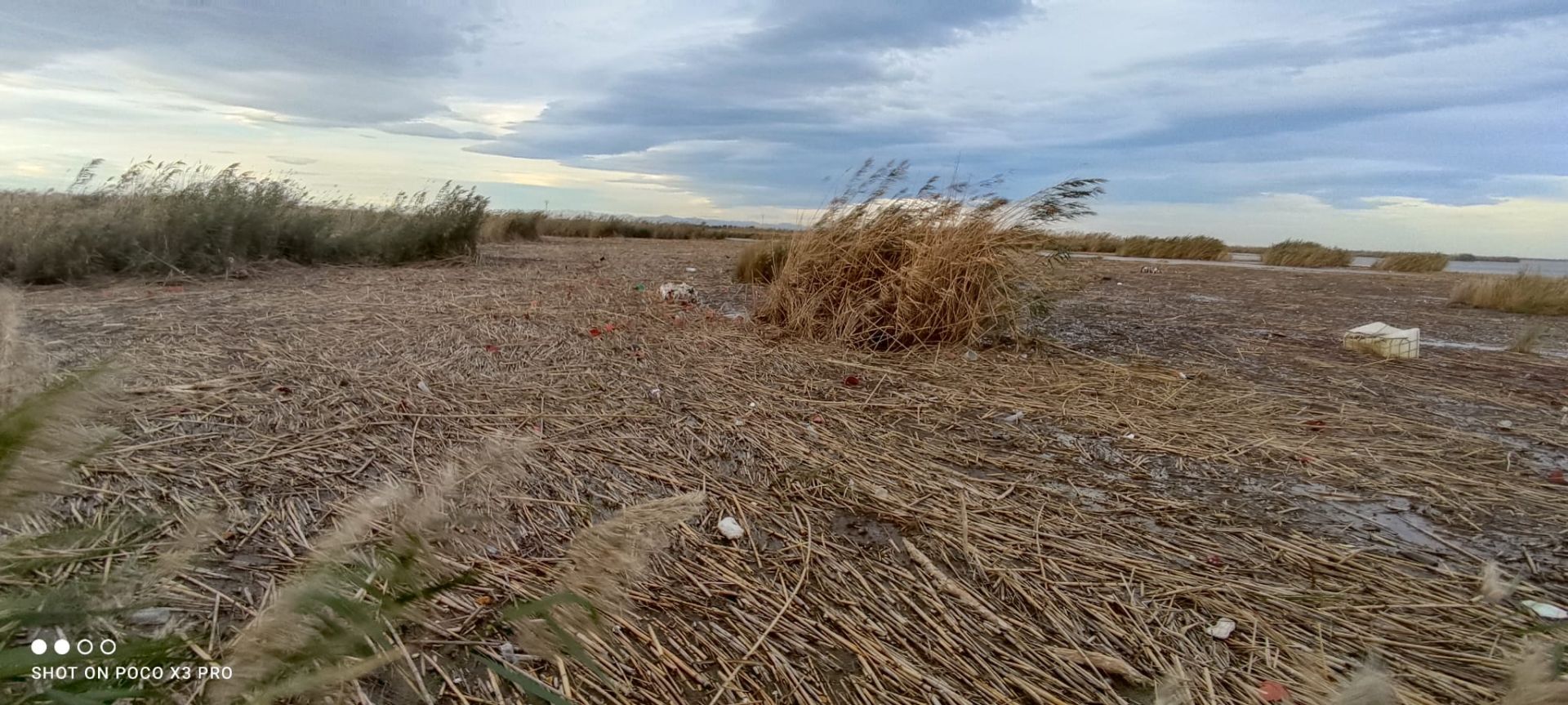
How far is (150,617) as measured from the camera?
4.33 feet

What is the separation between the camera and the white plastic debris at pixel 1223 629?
1.56 meters

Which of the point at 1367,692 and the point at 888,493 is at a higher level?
the point at 1367,692

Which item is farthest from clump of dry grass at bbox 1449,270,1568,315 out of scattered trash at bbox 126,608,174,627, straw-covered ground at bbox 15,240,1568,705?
scattered trash at bbox 126,608,174,627

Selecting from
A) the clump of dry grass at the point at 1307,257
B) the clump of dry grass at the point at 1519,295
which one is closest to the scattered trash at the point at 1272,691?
the clump of dry grass at the point at 1519,295

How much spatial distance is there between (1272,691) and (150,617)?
206cm

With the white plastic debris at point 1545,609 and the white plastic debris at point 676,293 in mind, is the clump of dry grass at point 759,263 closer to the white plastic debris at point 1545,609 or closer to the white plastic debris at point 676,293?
the white plastic debris at point 676,293

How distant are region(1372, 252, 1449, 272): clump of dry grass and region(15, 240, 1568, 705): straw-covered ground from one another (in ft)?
59.5

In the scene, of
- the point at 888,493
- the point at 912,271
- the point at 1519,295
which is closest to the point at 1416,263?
the point at 1519,295

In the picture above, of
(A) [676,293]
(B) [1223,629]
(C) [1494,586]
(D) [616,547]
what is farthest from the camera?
(A) [676,293]

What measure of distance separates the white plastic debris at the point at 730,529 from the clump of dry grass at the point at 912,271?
2.45 m

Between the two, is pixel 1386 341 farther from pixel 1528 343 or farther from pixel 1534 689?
pixel 1534 689

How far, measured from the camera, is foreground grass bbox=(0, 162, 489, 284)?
5.28 m

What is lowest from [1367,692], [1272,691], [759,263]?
[1272,691]

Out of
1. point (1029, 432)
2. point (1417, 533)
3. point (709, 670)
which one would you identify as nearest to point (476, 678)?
point (709, 670)
